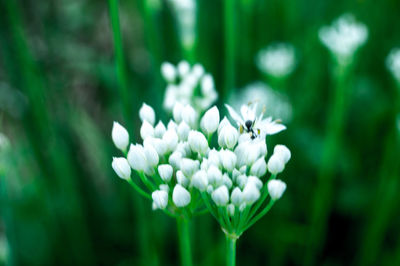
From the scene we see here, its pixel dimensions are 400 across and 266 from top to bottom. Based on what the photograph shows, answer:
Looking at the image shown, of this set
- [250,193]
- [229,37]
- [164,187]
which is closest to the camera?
[250,193]

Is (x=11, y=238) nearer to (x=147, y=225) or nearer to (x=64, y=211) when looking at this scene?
(x=147, y=225)

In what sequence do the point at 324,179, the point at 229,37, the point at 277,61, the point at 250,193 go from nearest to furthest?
the point at 250,193 → the point at 229,37 → the point at 324,179 → the point at 277,61

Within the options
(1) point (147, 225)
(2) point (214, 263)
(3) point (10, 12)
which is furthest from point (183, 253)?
(3) point (10, 12)

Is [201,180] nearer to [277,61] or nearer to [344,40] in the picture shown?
[344,40]

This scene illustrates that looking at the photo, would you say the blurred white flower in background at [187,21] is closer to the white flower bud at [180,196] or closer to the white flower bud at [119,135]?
the white flower bud at [119,135]

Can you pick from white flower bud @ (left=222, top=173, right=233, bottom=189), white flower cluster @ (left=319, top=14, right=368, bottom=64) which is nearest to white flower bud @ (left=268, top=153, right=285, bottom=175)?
white flower bud @ (left=222, top=173, right=233, bottom=189)

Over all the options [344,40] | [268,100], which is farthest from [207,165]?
[268,100]

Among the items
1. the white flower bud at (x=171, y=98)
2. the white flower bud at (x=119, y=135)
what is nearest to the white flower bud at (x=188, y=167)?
the white flower bud at (x=119, y=135)
